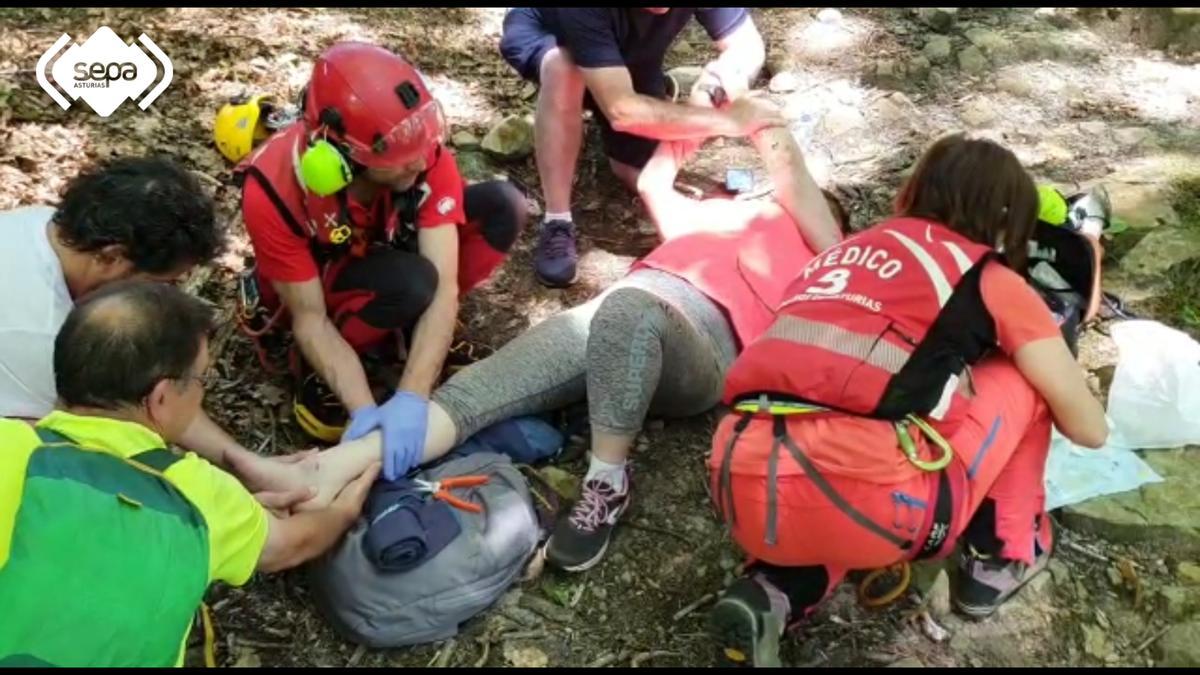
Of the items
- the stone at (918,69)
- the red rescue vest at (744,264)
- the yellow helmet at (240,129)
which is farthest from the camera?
the stone at (918,69)

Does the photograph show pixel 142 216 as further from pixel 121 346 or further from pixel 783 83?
pixel 783 83

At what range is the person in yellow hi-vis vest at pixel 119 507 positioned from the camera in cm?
200

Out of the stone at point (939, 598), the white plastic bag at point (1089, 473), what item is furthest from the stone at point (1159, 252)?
the stone at point (939, 598)

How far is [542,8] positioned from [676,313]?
1.77m

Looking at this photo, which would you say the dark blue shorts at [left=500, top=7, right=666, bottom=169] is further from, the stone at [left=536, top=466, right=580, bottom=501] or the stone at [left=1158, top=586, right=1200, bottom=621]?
the stone at [left=1158, top=586, right=1200, bottom=621]

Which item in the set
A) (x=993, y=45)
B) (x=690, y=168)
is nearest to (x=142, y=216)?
(x=690, y=168)

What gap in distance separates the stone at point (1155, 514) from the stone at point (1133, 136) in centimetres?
195

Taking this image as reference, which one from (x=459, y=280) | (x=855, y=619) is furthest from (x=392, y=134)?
(x=855, y=619)

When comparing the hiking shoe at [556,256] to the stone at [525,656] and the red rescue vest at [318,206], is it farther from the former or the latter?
the stone at [525,656]

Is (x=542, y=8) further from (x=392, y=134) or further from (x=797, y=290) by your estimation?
(x=797, y=290)

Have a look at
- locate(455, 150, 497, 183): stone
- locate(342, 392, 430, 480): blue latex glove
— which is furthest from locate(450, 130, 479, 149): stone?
locate(342, 392, 430, 480): blue latex glove

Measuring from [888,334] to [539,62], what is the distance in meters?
2.25

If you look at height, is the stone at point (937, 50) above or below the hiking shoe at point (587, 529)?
above

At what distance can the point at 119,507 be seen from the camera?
2.07m
